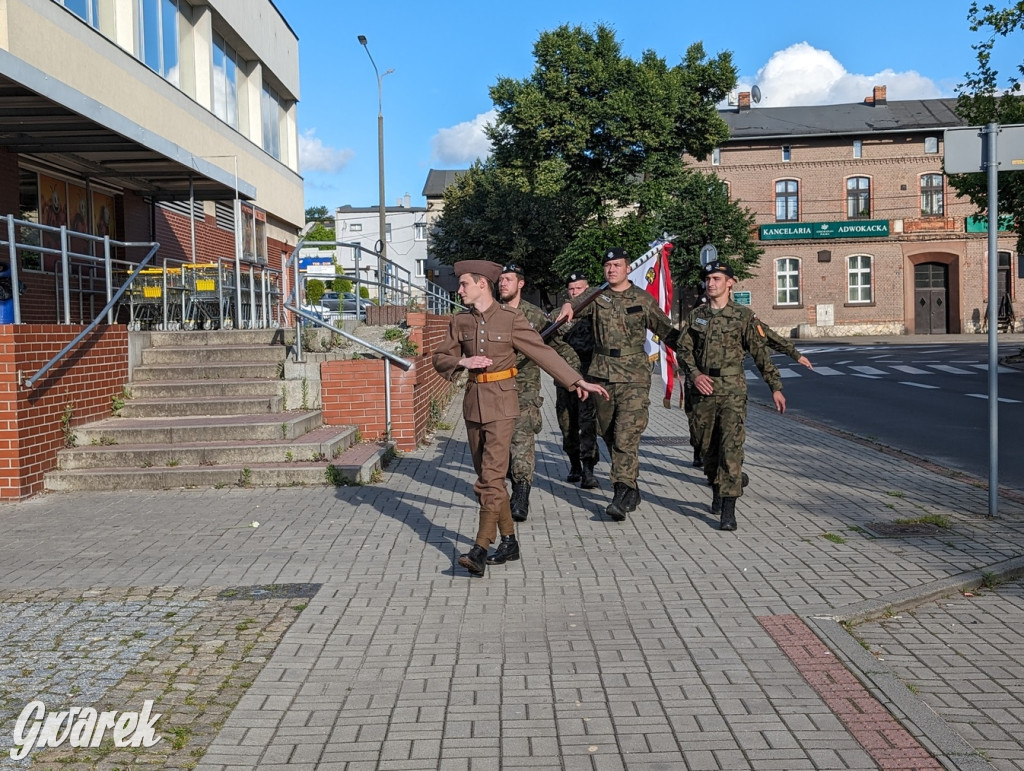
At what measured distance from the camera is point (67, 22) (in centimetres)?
1559

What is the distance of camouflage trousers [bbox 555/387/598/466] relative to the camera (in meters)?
9.71

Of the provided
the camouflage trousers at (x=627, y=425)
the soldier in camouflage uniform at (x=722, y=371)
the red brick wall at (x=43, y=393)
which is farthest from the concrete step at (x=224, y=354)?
the soldier in camouflage uniform at (x=722, y=371)

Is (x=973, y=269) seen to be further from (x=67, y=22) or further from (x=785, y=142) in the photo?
(x=67, y=22)

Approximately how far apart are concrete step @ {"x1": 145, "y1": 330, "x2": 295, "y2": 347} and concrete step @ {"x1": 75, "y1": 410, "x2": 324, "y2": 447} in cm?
189

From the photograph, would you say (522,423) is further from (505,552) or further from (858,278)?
(858,278)

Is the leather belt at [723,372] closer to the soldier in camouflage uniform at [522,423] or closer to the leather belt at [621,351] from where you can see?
the leather belt at [621,351]

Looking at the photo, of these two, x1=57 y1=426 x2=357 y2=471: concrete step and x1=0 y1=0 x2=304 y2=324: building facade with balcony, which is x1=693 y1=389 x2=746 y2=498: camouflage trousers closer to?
x1=57 y1=426 x2=357 y2=471: concrete step

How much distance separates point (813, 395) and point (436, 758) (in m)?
18.3

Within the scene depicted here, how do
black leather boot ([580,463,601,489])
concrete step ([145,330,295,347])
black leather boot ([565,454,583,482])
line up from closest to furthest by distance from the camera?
black leather boot ([580,463,601,489])
black leather boot ([565,454,583,482])
concrete step ([145,330,295,347])

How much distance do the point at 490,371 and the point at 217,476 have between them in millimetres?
4110

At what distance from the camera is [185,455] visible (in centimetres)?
994

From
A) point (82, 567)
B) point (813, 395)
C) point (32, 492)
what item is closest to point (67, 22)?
point (32, 492)

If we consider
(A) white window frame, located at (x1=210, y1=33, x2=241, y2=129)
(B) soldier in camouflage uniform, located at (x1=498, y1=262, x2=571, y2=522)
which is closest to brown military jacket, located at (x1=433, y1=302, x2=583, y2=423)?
(B) soldier in camouflage uniform, located at (x1=498, y1=262, x2=571, y2=522)

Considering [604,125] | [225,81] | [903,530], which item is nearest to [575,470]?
[903,530]
